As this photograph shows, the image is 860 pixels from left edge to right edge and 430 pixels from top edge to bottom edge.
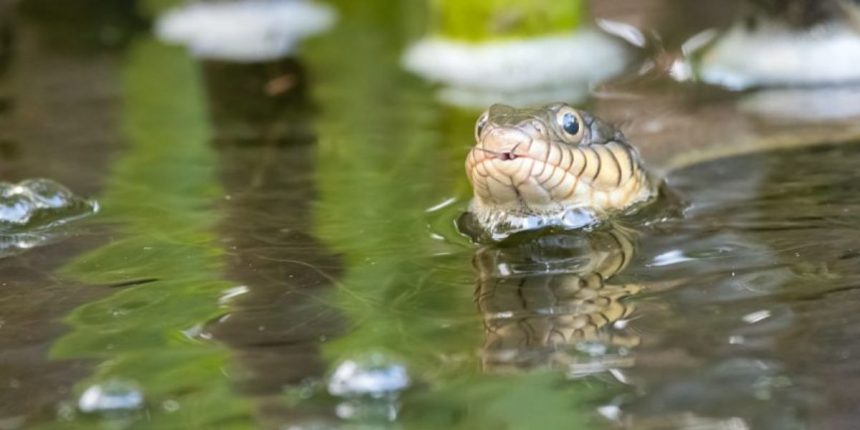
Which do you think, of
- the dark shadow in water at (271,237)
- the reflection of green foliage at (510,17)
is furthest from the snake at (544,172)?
the reflection of green foliage at (510,17)

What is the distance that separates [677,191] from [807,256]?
1.39 feet

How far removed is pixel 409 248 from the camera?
4.91 ft

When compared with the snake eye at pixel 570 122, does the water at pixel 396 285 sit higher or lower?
lower

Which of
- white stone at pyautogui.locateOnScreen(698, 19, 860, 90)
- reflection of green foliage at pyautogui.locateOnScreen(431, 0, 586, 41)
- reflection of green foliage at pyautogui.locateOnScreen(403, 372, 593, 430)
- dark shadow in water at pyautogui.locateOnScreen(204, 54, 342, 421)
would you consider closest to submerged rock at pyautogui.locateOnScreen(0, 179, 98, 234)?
dark shadow in water at pyautogui.locateOnScreen(204, 54, 342, 421)

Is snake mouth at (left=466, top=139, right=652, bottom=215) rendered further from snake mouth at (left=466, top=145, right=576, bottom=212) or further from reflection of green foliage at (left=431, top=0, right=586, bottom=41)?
reflection of green foliage at (left=431, top=0, right=586, bottom=41)

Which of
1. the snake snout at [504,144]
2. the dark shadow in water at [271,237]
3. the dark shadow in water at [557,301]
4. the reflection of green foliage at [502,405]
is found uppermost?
the snake snout at [504,144]

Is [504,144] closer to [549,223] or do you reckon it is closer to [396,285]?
[549,223]

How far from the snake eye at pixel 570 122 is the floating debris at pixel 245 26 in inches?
51.6

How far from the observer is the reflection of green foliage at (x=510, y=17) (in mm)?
2475

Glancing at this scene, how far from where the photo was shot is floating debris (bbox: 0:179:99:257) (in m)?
1.57

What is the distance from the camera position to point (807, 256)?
1367mm

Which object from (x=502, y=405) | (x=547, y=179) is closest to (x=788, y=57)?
(x=547, y=179)

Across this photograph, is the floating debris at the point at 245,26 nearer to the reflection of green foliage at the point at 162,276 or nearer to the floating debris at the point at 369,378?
the reflection of green foliage at the point at 162,276

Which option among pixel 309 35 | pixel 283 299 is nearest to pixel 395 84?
pixel 309 35
